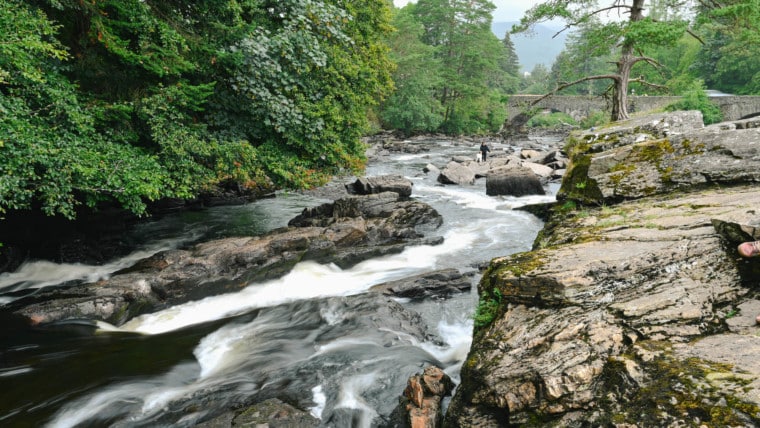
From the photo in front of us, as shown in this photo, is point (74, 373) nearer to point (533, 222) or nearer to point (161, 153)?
point (161, 153)

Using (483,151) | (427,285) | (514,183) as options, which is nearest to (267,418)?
(427,285)

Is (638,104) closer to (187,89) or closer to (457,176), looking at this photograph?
(457,176)

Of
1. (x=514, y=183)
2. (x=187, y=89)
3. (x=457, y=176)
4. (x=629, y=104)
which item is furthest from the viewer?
(x=629, y=104)

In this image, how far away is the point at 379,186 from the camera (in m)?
17.5

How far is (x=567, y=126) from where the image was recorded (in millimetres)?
62375

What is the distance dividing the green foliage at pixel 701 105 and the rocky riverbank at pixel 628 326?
3701 centimetres

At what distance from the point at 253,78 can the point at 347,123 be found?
10.0 ft

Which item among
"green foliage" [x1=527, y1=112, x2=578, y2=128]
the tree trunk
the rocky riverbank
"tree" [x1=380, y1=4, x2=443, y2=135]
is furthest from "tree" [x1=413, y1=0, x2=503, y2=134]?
the rocky riverbank

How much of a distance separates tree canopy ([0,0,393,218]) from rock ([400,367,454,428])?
18.7 feet

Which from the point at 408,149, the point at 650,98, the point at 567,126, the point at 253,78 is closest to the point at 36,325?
the point at 253,78

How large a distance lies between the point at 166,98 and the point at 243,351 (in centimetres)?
562

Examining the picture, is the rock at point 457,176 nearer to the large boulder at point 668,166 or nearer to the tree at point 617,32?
the tree at point 617,32

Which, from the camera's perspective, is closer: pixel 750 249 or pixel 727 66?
pixel 750 249

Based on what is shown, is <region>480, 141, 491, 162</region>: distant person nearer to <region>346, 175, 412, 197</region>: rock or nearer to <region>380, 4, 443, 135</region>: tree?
<region>346, 175, 412, 197</region>: rock
